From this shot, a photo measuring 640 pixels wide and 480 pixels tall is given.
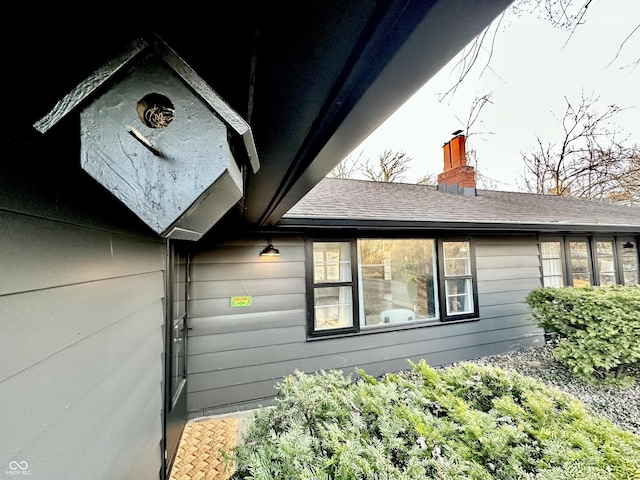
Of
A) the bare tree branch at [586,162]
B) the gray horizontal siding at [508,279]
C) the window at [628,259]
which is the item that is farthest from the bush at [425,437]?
the bare tree branch at [586,162]

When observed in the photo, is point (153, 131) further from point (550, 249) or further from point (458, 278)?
point (550, 249)

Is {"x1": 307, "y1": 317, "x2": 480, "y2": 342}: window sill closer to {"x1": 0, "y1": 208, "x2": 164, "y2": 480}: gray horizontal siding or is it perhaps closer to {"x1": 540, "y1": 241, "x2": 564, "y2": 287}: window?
{"x1": 540, "y1": 241, "x2": 564, "y2": 287}: window

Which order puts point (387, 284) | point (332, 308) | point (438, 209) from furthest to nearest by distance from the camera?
point (438, 209) → point (387, 284) → point (332, 308)

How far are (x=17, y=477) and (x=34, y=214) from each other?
2.17 feet

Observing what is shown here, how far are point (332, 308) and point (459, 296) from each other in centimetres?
233

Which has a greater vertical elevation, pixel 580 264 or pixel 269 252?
pixel 269 252

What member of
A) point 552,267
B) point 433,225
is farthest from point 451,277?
point 552,267

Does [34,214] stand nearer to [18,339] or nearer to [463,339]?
[18,339]

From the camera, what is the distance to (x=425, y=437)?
56.3 inches

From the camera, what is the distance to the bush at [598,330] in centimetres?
368

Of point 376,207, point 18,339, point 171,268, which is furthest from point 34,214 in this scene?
point 376,207

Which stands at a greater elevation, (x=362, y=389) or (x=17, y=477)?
(x=17, y=477)

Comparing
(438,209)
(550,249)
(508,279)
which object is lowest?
(508,279)

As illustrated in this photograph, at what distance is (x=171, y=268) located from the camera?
2.44 metres
